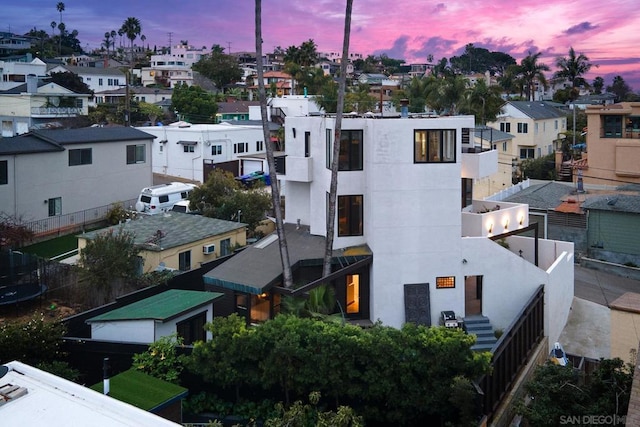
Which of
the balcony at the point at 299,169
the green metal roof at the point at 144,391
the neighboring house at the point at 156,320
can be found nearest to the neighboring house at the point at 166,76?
the balcony at the point at 299,169

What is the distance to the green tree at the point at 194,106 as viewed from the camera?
72.6 metres

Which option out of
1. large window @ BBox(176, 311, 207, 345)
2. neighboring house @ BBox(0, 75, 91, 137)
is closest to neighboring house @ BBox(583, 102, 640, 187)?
large window @ BBox(176, 311, 207, 345)

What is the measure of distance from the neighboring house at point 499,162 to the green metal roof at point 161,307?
26038 mm

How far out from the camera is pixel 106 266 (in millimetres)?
21078

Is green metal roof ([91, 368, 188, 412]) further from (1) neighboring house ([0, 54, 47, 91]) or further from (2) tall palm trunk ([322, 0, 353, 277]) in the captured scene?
(1) neighboring house ([0, 54, 47, 91])

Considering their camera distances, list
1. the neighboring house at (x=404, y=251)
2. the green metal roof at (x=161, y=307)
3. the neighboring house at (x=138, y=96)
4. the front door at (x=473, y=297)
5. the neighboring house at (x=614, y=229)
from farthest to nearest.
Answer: the neighboring house at (x=138, y=96)
the neighboring house at (x=614, y=229)
the front door at (x=473, y=297)
the neighboring house at (x=404, y=251)
the green metal roof at (x=161, y=307)

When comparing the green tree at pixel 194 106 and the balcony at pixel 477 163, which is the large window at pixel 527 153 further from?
the green tree at pixel 194 106

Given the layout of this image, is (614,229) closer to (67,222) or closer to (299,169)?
(299,169)

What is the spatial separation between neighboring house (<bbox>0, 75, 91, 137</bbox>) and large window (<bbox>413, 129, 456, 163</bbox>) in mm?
45595

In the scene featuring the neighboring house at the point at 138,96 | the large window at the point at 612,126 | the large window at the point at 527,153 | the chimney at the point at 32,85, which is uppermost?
the neighboring house at the point at 138,96

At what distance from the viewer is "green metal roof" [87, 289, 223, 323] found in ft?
53.6

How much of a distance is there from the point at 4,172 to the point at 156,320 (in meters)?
18.8

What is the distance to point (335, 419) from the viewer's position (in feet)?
37.4

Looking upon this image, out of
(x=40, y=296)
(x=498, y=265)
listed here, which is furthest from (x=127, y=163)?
(x=498, y=265)
